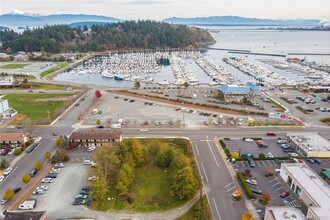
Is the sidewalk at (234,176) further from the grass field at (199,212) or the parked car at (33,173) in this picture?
the parked car at (33,173)

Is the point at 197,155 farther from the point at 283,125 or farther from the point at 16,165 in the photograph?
the point at 16,165

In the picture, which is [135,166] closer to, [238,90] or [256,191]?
[256,191]

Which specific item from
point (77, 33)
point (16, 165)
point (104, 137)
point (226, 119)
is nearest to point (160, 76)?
point (226, 119)

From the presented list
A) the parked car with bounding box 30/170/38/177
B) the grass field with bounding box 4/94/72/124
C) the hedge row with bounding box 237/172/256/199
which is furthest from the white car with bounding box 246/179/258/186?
the grass field with bounding box 4/94/72/124

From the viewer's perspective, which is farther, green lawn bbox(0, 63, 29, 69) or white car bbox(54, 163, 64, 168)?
green lawn bbox(0, 63, 29, 69)

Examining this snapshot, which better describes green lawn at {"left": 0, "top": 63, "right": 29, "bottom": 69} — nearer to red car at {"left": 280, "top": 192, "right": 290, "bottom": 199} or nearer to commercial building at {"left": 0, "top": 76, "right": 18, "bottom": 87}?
commercial building at {"left": 0, "top": 76, "right": 18, "bottom": 87}
